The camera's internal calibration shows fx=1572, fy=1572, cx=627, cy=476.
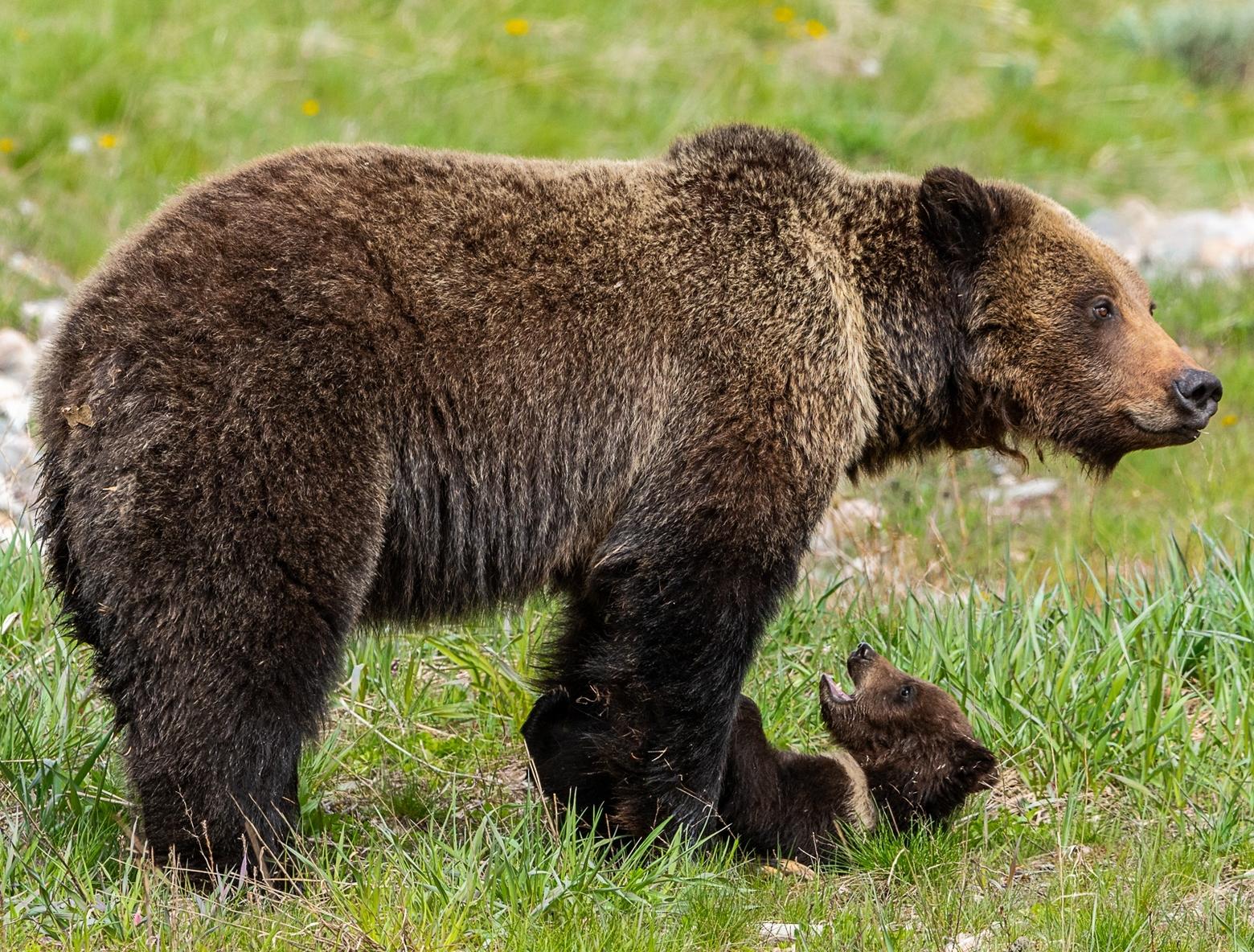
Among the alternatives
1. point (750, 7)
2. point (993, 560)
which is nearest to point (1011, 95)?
point (750, 7)

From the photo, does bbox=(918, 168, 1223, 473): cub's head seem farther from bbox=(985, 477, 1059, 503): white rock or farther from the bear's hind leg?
bbox=(985, 477, 1059, 503): white rock

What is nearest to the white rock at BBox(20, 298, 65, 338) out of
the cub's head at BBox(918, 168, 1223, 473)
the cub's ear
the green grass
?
the green grass

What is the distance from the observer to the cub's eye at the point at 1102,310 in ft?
17.0

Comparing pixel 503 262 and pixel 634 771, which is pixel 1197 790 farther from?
pixel 503 262

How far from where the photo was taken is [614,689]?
189 inches

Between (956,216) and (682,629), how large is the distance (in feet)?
5.56

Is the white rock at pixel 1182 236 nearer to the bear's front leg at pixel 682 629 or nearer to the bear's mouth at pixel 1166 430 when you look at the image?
the bear's mouth at pixel 1166 430

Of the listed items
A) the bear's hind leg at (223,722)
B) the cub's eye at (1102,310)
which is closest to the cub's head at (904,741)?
the cub's eye at (1102,310)

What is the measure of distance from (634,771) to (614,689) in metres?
0.27

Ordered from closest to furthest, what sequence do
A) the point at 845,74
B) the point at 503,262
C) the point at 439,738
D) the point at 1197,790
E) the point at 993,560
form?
the point at 503,262
the point at 1197,790
the point at 439,738
the point at 993,560
the point at 845,74

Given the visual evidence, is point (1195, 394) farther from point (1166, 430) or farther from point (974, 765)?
point (974, 765)

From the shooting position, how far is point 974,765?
5016 millimetres

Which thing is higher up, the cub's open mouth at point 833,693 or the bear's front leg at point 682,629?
the bear's front leg at point 682,629

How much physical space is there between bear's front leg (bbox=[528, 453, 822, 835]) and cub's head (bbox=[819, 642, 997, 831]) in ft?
1.95
